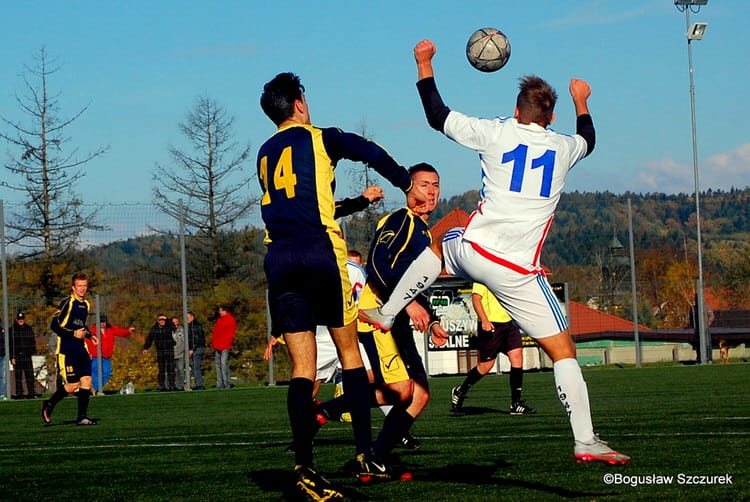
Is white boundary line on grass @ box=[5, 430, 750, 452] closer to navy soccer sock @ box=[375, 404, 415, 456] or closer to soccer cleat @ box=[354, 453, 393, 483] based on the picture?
navy soccer sock @ box=[375, 404, 415, 456]

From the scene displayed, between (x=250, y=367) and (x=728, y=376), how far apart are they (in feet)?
35.9

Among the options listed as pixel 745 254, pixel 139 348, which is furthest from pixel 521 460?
pixel 745 254

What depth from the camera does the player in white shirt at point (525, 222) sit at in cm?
600

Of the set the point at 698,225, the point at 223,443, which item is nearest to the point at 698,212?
the point at 698,225

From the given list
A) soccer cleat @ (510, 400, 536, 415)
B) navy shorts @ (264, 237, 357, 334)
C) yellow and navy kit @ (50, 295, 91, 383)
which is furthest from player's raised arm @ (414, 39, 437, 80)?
yellow and navy kit @ (50, 295, 91, 383)

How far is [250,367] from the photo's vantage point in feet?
82.1

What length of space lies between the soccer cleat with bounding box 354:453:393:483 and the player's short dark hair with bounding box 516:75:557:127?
2107mm

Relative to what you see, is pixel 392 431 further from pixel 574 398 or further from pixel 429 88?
pixel 429 88

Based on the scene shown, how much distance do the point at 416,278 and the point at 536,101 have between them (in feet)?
→ 4.33

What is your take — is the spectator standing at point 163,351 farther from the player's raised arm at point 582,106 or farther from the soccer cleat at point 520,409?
the player's raised arm at point 582,106

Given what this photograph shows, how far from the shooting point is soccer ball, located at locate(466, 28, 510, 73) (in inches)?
307

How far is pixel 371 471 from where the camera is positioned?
611cm

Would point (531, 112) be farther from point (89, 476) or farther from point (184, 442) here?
point (184, 442)

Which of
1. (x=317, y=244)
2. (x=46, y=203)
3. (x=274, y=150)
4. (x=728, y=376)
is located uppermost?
(x=46, y=203)
